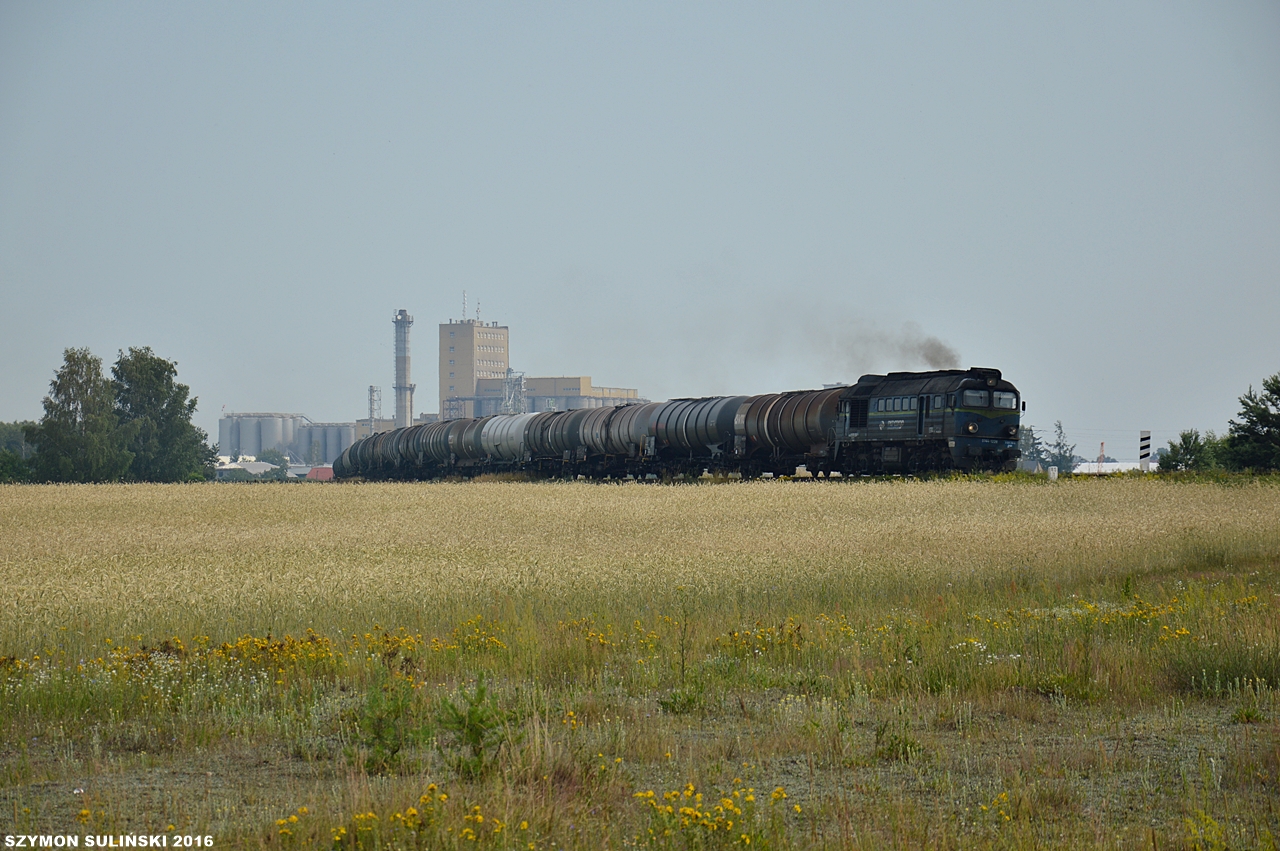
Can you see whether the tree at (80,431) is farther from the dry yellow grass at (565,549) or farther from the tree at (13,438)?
the tree at (13,438)

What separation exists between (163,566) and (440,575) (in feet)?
12.9

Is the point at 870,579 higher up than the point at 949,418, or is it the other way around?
the point at 949,418

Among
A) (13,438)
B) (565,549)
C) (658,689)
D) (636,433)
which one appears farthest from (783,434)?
(13,438)

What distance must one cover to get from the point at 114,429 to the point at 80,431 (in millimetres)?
2947

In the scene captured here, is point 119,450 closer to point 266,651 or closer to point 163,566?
point 163,566

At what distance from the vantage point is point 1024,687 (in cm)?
859

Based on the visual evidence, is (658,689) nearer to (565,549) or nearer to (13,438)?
(565,549)

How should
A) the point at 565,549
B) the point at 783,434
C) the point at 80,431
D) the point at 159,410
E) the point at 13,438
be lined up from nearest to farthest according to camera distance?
the point at 565,549 → the point at 783,434 → the point at 80,431 → the point at 159,410 → the point at 13,438

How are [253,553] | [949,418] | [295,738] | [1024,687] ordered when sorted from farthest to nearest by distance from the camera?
[949,418], [253,553], [1024,687], [295,738]

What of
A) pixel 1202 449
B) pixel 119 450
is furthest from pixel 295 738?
pixel 119 450

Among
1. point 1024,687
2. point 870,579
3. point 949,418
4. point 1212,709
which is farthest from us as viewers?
point 949,418

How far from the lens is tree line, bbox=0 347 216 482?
3007 inches

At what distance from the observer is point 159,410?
89625 mm

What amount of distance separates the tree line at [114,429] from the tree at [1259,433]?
202ft
